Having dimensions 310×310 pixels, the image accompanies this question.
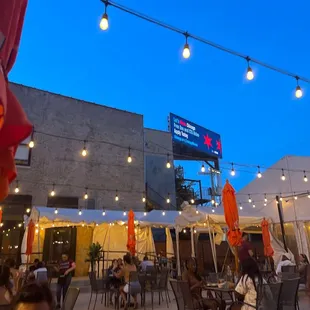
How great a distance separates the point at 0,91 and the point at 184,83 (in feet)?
225

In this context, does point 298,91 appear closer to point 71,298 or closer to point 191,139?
point 71,298

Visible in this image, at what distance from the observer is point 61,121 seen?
780 inches

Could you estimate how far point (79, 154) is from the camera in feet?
64.9

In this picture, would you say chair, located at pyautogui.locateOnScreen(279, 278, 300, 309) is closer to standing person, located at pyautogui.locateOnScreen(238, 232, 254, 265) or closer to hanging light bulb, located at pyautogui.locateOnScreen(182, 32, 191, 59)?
standing person, located at pyautogui.locateOnScreen(238, 232, 254, 265)

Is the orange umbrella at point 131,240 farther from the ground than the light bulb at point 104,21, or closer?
closer

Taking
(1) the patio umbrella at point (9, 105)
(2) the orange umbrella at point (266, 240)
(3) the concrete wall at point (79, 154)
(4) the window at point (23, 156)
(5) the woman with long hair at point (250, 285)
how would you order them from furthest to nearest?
(3) the concrete wall at point (79, 154) → (4) the window at point (23, 156) → (2) the orange umbrella at point (266, 240) → (5) the woman with long hair at point (250, 285) → (1) the patio umbrella at point (9, 105)

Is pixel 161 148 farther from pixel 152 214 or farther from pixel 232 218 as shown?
pixel 232 218

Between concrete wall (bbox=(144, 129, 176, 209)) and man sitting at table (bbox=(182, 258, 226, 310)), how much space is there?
Answer: 56.5 ft

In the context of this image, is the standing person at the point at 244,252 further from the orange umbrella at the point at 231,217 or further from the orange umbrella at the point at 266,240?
the orange umbrella at the point at 266,240

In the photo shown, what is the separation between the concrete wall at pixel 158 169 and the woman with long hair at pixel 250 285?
62.2ft

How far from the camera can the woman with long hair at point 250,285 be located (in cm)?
474

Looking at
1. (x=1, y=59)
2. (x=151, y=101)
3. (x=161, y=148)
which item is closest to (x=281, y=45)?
(x=161, y=148)

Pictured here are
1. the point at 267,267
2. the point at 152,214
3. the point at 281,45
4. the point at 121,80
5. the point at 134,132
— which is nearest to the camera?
the point at 267,267

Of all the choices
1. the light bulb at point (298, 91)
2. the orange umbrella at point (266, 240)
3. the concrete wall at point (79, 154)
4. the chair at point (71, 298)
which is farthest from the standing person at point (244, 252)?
the concrete wall at point (79, 154)
